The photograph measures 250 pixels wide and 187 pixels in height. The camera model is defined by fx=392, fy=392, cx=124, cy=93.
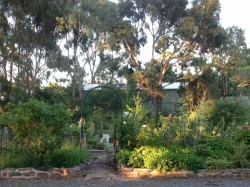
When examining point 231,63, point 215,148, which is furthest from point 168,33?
point 215,148

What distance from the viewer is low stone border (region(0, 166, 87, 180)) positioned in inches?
408

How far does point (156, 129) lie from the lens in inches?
484

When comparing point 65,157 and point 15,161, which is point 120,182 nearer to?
point 65,157

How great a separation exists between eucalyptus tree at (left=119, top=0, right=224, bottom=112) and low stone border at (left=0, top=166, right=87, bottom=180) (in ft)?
55.1

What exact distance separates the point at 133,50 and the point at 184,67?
157 inches

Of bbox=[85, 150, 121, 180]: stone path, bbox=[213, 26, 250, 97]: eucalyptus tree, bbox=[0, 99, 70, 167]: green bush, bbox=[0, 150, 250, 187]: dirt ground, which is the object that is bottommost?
bbox=[0, 150, 250, 187]: dirt ground

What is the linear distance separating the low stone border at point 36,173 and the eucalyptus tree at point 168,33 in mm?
16795

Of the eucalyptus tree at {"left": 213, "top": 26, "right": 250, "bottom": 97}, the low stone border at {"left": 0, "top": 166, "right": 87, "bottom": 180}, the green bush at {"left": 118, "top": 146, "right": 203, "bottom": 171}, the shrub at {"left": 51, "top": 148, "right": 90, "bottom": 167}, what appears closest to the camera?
the low stone border at {"left": 0, "top": 166, "right": 87, "bottom": 180}

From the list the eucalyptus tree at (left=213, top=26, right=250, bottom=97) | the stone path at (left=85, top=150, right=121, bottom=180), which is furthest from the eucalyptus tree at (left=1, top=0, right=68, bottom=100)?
the stone path at (left=85, top=150, right=121, bottom=180)

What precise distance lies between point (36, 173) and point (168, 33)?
20358mm

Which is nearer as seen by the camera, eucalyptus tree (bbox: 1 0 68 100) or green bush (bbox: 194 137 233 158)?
green bush (bbox: 194 137 233 158)

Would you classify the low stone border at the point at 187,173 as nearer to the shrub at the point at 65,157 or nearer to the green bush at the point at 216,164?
the green bush at the point at 216,164

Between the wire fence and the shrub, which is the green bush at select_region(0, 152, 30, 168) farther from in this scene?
the shrub

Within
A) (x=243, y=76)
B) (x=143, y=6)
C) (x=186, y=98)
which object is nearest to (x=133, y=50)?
(x=143, y=6)
